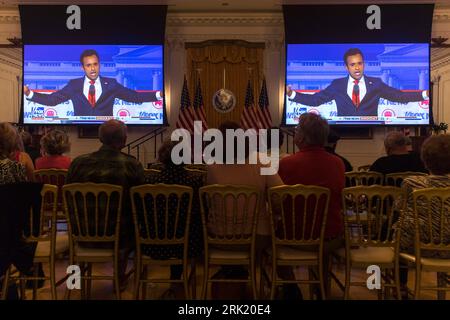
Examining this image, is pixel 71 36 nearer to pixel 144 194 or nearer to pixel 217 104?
pixel 217 104

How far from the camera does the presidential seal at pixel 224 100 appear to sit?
28.6 feet

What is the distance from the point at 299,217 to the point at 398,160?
153cm

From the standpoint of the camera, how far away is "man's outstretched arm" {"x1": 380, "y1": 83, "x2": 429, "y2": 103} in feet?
26.3

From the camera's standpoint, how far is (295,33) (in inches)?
317

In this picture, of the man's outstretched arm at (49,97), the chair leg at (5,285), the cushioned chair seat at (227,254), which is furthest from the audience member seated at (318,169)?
the man's outstretched arm at (49,97)

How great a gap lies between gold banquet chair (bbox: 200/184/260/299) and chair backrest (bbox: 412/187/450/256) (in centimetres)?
98

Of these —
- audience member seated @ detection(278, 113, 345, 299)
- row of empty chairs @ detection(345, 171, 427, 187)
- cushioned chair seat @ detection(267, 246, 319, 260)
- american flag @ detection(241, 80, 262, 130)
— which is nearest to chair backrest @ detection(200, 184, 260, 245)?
cushioned chair seat @ detection(267, 246, 319, 260)

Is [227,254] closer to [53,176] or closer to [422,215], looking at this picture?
[422,215]

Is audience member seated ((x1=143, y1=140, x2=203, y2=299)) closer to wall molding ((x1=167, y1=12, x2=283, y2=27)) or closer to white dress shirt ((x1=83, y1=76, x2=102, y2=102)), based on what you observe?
white dress shirt ((x1=83, y1=76, x2=102, y2=102))

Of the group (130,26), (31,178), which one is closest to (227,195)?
(31,178)

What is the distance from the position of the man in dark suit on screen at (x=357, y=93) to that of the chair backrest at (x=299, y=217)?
18.6 ft

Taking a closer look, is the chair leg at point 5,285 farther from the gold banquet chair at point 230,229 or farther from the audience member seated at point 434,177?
the audience member seated at point 434,177

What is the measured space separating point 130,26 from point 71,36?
1.15 m
